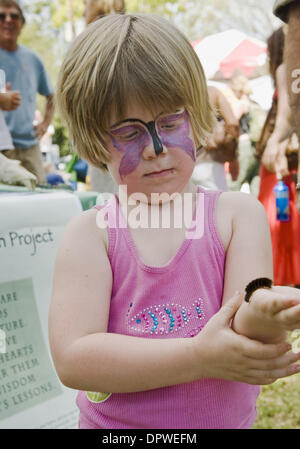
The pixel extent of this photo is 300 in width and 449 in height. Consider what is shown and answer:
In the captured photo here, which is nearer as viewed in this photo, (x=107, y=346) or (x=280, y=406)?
(x=107, y=346)

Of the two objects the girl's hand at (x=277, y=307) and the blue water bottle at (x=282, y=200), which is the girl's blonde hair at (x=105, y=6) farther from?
the girl's hand at (x=277, y=307)

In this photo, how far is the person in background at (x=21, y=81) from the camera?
389 centimetres

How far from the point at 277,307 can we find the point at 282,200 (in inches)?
125

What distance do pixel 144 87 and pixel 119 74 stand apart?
52mm

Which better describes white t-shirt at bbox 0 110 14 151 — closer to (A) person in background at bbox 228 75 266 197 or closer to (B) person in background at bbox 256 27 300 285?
(B) person in background at bbox 256 27 300 285

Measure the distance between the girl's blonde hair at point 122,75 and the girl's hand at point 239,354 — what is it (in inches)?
17.3

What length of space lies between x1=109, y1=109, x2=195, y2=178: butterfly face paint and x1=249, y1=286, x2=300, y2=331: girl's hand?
0.41 m

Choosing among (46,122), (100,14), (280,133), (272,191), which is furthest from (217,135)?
(46,122)

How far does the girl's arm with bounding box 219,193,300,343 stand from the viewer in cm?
81

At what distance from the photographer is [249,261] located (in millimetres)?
1097

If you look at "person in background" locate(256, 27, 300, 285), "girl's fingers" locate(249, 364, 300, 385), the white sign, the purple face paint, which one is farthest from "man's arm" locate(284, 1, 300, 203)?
"person in background" locate(256, 27, 300, 285)

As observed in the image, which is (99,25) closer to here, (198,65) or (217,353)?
(198,65)

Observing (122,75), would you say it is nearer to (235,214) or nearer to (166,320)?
(235,214)

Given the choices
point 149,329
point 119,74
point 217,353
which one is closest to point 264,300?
point 217,353
